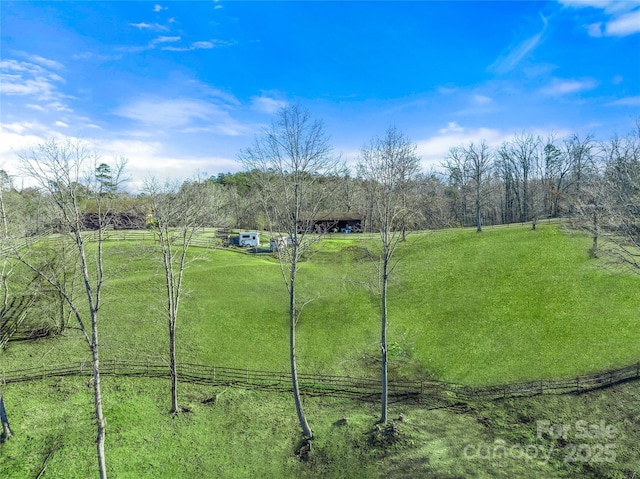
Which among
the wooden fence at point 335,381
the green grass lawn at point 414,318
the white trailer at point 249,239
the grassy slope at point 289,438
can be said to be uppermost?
the white trailer at point 249,239

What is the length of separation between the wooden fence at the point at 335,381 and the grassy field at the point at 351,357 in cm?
72

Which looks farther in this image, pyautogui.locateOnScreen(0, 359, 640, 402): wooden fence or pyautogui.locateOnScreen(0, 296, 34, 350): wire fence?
pyautogui.locateOnScreen(0, 296, 34, 350): wire fence

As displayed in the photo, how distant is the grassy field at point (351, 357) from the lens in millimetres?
15711

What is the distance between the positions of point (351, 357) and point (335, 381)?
3049 millimetres

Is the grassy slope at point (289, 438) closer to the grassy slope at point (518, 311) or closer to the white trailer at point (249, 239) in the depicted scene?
the grassy slope at point (518, 311)

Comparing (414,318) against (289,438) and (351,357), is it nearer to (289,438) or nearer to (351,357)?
(351,357)

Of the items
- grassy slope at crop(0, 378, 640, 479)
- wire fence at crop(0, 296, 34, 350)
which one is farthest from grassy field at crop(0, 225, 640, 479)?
wire fence at crop(0, 296, 34, 350)

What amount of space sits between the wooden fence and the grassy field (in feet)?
2.37

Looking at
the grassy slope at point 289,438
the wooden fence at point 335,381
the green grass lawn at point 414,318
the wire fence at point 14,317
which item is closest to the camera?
the grassy slope at point 289,438

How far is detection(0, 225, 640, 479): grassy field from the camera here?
51.5 ft

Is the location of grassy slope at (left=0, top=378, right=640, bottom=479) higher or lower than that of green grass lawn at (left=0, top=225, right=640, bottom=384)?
lower

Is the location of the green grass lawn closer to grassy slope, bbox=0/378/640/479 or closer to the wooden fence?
the wooden fence

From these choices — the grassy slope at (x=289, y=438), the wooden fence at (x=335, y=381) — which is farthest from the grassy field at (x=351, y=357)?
the wooden fence at (x=335, y=381)

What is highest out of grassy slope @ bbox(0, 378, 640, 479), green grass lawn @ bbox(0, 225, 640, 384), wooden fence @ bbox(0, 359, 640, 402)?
green grass lawn @ bbox(0, 225, 640, 384)
